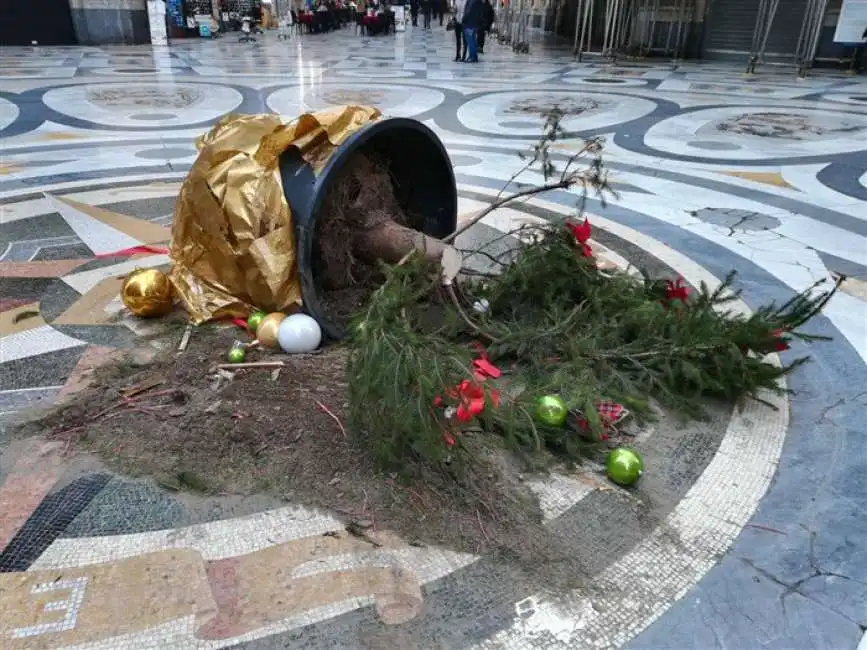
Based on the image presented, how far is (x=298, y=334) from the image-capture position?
299 centimetres

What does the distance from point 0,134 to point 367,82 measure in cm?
672

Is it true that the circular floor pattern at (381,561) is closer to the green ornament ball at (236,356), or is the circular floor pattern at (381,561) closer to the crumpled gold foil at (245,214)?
the green ornament ball at (236,356)

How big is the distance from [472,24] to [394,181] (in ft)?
45.7

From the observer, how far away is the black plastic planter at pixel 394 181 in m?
2.92

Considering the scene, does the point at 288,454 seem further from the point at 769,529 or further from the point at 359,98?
the point at 359,98

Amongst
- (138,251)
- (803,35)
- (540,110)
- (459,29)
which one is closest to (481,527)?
(138,251)

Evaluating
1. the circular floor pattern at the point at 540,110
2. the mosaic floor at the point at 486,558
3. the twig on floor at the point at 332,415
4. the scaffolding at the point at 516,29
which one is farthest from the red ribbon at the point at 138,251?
the scaffolding at the point at 516,29

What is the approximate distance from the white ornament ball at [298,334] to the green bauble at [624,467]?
1.40 m

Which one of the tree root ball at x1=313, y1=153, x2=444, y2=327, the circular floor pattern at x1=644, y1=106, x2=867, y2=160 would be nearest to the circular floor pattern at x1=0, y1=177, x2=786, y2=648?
the tree root ball at x1=313, y1=153, x2=444, y2=327

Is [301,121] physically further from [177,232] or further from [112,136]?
[112,136]

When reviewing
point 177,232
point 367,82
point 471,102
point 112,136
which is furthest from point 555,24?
point 177,232

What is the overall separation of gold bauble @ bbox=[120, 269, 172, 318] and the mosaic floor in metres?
0.10

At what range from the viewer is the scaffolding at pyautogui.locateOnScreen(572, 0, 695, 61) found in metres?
17.8

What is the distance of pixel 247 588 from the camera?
1907mm
